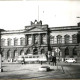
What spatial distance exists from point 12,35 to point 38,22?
901mm

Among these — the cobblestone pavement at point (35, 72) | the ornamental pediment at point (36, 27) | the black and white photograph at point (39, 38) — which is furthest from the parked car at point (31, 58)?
the ornamental pediment at point (36, 27)

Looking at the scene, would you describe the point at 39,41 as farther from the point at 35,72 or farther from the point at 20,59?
the point at 35,72

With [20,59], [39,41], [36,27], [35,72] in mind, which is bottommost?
[35,72]

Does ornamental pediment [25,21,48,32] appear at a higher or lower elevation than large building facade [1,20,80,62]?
higher

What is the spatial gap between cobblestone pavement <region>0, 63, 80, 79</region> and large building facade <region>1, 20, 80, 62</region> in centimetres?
27

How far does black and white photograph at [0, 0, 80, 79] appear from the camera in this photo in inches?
211

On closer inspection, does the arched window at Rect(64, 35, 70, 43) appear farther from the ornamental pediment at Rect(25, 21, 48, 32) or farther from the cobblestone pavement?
the cobblestone pavement

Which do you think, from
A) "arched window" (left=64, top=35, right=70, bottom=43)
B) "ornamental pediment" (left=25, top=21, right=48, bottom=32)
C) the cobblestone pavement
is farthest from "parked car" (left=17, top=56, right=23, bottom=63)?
"arched window" (left=64, top=35, right=70, bottom=43)

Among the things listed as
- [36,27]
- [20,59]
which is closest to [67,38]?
[36,27]

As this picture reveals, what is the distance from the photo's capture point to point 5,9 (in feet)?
18.2

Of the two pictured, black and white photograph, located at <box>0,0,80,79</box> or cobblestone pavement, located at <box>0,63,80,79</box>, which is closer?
cobblestone pavement, located at <box>0,63,80,79</box>

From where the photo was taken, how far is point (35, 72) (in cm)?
532

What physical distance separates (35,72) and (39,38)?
1.05m

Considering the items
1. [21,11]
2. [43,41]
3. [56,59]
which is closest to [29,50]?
[43,41]
